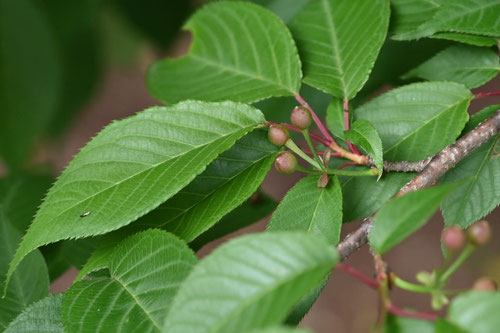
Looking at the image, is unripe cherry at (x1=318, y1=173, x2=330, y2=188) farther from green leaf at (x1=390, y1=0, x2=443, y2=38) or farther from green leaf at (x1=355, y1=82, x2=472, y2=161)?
green leaf at (x1=390, y1=0, x2=443, y2=38)

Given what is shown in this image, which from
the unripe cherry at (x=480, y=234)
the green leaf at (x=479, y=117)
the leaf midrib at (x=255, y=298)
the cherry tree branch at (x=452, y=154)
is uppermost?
the leaf midrib at (x=255, y=298)

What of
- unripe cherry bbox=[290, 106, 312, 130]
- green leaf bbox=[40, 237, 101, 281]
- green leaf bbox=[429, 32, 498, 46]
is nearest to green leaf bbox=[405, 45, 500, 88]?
green leaf bbox=[429, 32, 498, 46]

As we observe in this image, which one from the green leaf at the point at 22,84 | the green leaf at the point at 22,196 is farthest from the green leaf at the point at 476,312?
the green leaf at the point at 22,84

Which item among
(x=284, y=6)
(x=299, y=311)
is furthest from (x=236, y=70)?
(x=299, y=311)

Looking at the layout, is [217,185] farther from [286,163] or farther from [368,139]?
[368,139]

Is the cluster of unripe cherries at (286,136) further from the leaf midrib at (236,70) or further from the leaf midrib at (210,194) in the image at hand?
the leaf midrib at (236,70)

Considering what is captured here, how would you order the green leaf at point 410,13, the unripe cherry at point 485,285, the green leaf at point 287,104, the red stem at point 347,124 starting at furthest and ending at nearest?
the green leaf at point 287,104 → the green leaf at point 410,13 → the red stem at point 347,124 → the unripe cherry at point 485,285
